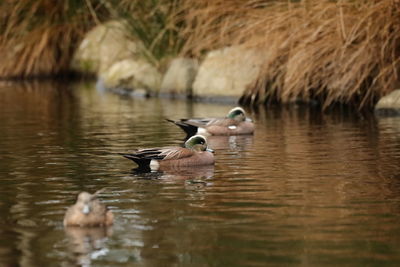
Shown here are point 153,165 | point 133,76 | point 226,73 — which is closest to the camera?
point 153,165

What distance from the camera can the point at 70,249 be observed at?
27.5 ft

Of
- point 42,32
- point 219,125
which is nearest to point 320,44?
point 219,125

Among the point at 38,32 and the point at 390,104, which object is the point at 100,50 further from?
the point at 390,104

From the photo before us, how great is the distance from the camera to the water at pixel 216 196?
827 centimetres

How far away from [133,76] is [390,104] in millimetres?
7952

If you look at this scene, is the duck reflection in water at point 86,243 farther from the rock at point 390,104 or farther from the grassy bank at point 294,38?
the rock at point 390,104

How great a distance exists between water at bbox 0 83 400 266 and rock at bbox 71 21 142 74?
9490mm

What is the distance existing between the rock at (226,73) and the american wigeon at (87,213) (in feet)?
39.0

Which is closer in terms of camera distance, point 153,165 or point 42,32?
point 153,165

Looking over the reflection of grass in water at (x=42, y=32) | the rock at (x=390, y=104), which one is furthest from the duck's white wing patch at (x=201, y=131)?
the reflection of grass in water at (x=42, y=32)

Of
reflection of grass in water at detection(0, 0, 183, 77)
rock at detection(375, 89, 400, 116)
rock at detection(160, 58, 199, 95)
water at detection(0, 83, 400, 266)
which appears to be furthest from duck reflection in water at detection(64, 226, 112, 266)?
reflection of grass in water at detection(0, 0, 183, 77)

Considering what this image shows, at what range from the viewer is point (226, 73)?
22.0 meters

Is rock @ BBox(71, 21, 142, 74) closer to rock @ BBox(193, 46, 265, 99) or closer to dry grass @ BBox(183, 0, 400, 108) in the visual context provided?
rock @ BBox(193, 46, 265, 99)

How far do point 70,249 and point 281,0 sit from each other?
12505mm
